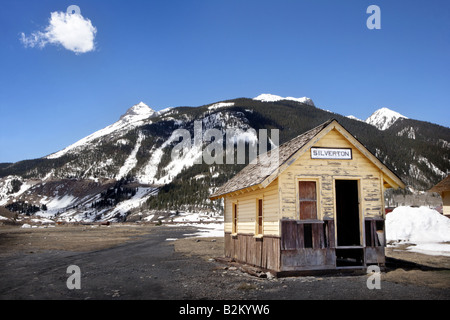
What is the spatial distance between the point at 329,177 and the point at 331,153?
93 cm

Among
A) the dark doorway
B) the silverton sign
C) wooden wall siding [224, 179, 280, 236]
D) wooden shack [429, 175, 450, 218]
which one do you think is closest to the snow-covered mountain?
wooden shack [429, 175, 450, 218]

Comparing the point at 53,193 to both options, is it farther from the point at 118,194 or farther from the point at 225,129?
the point at 225,129

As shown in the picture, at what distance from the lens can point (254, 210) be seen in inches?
565

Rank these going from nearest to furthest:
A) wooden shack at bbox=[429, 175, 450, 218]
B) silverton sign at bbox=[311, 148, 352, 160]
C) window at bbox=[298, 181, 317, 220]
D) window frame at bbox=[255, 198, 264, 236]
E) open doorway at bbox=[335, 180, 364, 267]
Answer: window at bbox=[298, 181, 317, 220]
silverton sign at bbox=[311, 148, 352, 160]
window frame at bbox=[255, 198, 264, 236]
open doorway at bbox=[335, 180, 364, 267]
wooden shack at bbox=[429, 175, 450, 218]

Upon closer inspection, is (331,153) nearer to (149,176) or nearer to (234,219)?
(234,219)

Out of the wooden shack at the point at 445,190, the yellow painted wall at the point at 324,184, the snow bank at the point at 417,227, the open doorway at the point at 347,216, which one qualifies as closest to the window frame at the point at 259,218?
the yellow painted wall at the point at 324,184

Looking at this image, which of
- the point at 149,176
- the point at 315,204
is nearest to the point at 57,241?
the point at 315,204

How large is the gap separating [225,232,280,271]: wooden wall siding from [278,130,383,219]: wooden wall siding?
1.33 metres

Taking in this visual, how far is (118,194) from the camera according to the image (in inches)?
5846

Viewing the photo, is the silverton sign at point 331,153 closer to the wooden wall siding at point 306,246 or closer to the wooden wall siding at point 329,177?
the wooden wall siding at point 329,177

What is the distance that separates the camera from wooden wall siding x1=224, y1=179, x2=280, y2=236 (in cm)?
1245

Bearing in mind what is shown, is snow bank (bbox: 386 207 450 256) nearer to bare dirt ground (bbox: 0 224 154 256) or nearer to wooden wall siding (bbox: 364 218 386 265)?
wooden wall siding (bbox: 364 218 386 265)

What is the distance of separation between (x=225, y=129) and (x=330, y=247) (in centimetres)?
17289
